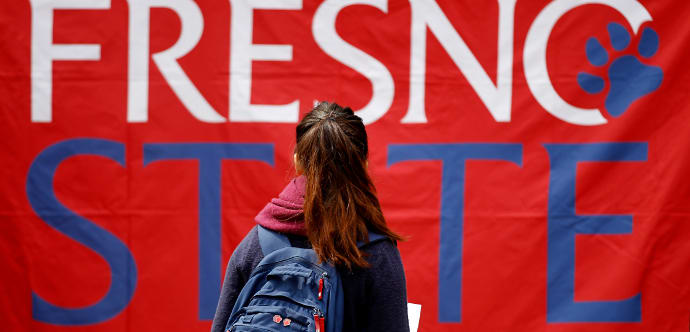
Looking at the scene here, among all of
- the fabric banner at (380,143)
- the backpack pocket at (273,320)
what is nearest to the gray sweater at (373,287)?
the backpack pocket at (273,320)

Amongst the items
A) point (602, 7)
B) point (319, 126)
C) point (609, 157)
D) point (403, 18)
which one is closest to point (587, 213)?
point (609, 157)

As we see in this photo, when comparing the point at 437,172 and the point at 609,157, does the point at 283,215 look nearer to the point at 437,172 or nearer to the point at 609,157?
the point at 437,172

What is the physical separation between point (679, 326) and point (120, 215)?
7.47 ft

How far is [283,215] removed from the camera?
1556 mm

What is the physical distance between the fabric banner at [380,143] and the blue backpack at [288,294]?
1.47 metres

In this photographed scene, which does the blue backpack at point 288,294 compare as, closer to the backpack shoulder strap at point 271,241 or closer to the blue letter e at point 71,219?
the backpack shoulder strap at point 271,241

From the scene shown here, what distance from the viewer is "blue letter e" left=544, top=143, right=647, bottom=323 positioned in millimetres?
2986

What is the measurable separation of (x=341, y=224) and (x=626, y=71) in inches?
74.6

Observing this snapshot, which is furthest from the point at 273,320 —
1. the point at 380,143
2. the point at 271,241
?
the point at 380,143

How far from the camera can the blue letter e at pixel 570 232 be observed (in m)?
2.99

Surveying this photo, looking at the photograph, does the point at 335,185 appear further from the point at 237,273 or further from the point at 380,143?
the point at 380,143

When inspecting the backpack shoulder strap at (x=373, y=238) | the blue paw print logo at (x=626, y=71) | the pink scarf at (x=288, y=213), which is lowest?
the backpack shoulder strap at (x=373, y=238)

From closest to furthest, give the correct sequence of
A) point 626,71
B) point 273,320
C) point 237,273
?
point 273,320
point 237,273
point 626,71

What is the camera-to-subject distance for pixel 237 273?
5.18 ft
